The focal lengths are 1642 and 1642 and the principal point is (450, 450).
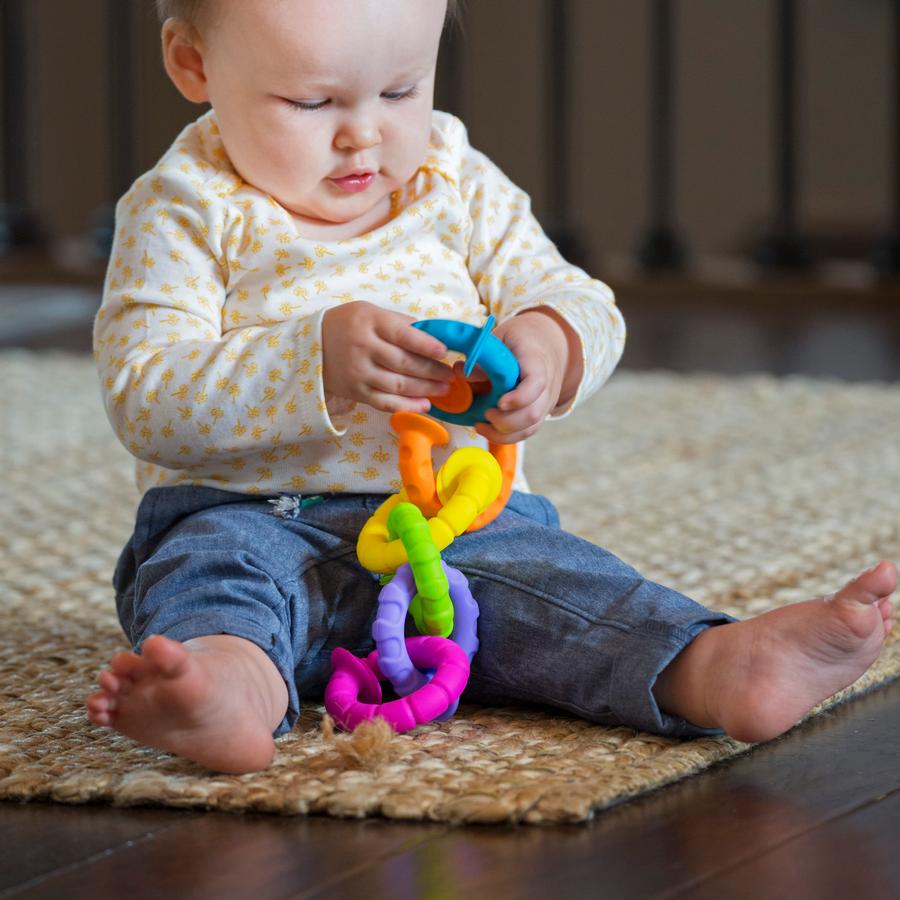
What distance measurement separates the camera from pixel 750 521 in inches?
46.5

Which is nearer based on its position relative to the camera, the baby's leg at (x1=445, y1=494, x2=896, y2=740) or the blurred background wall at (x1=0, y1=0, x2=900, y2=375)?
the baby's leg at (x1=445, y1=494, x2=896, y2=740)

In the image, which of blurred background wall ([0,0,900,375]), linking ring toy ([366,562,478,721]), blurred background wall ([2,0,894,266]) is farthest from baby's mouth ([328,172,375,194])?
blurred background wall ([2,0,894,266])

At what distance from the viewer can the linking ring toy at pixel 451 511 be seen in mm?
777

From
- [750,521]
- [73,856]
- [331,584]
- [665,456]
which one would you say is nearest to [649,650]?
[331,584]

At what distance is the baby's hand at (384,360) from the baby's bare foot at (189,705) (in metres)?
0.14

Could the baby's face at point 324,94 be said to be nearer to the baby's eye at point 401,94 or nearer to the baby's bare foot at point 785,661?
the baby's eye at point 401,94

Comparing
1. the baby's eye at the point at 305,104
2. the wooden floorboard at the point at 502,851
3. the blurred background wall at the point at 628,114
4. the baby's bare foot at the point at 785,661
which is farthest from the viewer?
the blurred background wall at the point at 628,114

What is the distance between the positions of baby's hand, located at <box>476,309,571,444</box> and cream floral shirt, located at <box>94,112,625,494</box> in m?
0.03

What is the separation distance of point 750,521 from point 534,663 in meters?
0.44

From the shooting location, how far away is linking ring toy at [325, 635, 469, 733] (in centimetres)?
74

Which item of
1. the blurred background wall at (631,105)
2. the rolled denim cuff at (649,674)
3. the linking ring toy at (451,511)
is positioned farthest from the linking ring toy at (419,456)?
the blurred background wall at (631,105)

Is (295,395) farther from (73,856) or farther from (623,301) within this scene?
(623,301)

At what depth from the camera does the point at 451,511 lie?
776 mm

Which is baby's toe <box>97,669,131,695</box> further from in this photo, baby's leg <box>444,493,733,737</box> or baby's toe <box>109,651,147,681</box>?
baby's leg <box>444,493,733,737</box>
